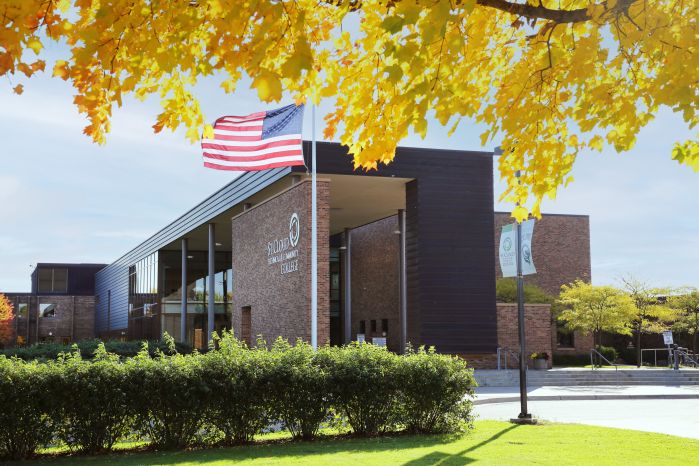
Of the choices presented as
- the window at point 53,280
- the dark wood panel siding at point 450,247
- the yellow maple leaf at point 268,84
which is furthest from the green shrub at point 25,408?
the window at point 53,280

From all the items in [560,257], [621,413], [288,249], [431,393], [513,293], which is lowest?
[621,413]

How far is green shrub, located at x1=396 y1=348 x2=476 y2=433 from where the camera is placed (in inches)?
482

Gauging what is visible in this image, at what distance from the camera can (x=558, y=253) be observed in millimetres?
45156

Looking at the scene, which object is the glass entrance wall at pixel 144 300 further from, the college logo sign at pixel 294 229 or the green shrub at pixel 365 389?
the green shrub at pixel 365 389

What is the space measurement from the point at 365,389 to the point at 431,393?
1.09 meters

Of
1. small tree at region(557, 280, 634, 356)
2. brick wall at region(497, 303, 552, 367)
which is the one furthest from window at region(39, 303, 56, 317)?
brick wall at region(497, 303, 552, 367)

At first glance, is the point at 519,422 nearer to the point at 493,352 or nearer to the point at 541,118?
the point at 541,118

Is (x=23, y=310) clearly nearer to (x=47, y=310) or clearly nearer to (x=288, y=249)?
(x=47, y=310)

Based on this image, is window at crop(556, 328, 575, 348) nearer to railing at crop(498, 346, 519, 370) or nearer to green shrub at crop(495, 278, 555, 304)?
green shrub at crop(495, 278, 555, 304)

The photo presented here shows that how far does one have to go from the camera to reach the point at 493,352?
27.6m

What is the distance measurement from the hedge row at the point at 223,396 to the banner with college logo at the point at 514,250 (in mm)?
3631

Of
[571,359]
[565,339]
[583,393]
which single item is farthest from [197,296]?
[583,393]

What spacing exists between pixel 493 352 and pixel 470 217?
4.79m

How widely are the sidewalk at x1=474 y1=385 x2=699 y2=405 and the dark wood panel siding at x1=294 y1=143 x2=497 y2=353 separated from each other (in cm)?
238
